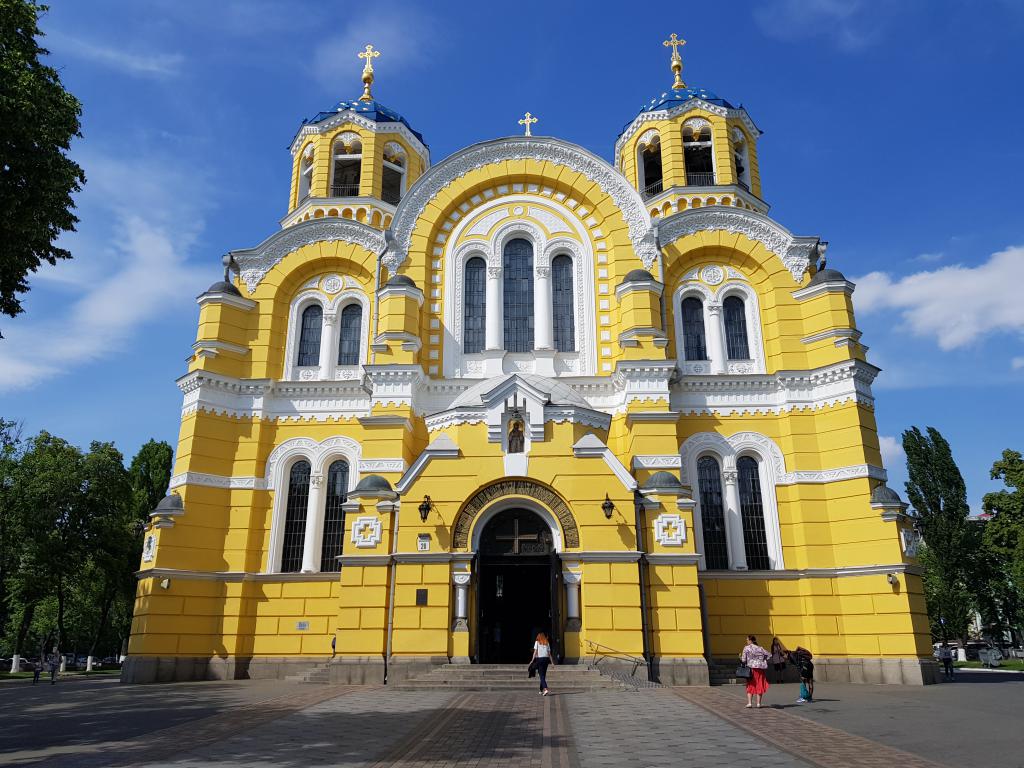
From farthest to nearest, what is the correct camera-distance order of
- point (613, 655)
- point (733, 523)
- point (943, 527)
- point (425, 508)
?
1. point (943, 527)
2. point (733, 523)
3. point (425, 508)
4. point (613, 655)

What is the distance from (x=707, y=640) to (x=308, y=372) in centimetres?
1566

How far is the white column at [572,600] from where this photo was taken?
19109 mm

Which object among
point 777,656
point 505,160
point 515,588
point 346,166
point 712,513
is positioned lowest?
point 777,656

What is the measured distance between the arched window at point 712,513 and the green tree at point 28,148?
737 inches

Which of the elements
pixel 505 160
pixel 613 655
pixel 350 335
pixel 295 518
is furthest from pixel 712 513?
pixel 505 160

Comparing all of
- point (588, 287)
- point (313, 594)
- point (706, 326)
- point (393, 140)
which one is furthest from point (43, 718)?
point (393, 140)

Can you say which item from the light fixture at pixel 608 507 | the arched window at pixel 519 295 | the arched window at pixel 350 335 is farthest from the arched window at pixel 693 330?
the arched window at pixel 350 335

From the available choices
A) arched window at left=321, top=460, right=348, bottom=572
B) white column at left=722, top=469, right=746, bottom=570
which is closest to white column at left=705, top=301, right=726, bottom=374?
white column at left=722, top=469, right=746, bottom=570

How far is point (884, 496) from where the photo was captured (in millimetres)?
21641

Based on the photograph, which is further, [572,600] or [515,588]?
[515,588]

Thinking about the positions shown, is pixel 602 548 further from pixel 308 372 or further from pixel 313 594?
pixel 308 372

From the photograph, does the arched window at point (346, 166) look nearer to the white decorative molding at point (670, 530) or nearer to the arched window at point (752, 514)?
the white decorative molding at point (670, 530)

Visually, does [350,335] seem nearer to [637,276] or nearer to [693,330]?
[637,276]

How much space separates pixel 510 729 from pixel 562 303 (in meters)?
16.5
